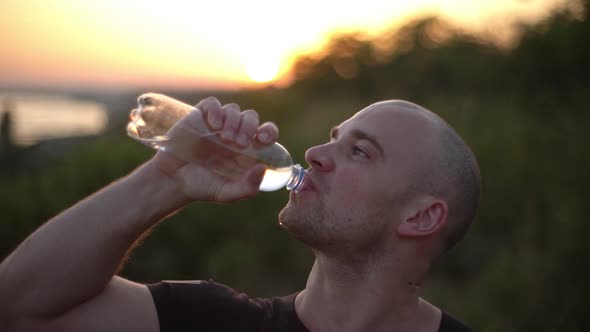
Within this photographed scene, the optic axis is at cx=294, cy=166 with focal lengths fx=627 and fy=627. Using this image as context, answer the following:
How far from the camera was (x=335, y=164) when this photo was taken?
217 centimetres

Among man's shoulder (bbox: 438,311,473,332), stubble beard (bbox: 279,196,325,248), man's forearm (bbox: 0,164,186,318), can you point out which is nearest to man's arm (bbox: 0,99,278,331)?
man's forearm (bbox: 0,164,186,318)

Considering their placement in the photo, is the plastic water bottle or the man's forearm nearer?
the man's forearm

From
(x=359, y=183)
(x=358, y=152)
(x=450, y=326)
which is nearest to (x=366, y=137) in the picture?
(x=358, y=152)

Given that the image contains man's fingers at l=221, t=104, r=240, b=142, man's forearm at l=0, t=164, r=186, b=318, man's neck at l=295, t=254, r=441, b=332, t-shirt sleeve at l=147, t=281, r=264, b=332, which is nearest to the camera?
man's forearm at l=0, t=164, r=186, b=318

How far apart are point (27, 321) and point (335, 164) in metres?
1.08

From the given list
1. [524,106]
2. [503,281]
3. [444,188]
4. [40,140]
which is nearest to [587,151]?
[503,281]

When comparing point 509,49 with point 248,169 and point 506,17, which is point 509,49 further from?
point 248,169

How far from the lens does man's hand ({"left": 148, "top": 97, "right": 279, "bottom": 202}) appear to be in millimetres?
1933

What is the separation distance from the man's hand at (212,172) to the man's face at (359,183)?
18 centimetres

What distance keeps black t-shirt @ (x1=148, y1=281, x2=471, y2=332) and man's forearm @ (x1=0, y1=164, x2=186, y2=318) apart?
0.22m

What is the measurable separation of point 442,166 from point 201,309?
0.95 metres

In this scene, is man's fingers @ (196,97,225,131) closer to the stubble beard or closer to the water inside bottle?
the water inside bottle

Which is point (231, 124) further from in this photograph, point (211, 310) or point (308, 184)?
point (211, 310)

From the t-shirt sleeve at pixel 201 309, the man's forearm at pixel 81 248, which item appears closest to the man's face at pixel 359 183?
the t-shirt sleeve at pixel 201 309
